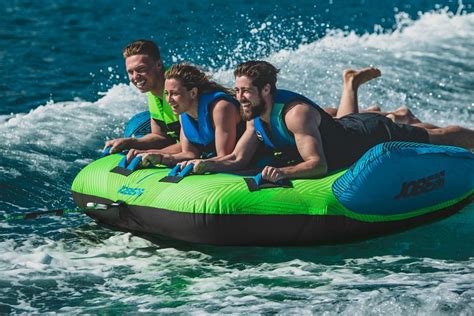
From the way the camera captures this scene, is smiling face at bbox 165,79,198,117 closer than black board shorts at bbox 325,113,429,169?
No

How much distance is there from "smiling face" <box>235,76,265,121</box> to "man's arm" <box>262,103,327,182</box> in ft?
0.61

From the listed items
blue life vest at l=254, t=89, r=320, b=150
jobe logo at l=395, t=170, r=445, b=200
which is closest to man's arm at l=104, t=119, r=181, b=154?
blue life vest at l=254, t=89, r=320, b=150

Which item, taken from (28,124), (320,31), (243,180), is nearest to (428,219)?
(243,180)

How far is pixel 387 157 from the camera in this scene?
701 cm

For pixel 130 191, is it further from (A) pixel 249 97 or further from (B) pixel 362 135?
(B) pixel 362 135

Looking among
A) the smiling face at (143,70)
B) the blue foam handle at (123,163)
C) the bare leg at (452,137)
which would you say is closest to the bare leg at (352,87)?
the bare leg at (452,137)

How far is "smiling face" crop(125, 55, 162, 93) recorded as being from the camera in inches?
304

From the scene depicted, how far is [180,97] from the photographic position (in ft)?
24.4

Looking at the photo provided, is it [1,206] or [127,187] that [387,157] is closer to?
[127,187]

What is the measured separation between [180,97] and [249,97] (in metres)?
0.57

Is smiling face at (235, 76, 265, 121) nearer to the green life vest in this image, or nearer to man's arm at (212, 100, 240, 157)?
man's arm at (212, 100, 240, 157)

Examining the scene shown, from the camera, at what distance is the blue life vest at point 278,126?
7.10 m

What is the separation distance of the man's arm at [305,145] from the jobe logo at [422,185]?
0.52 m

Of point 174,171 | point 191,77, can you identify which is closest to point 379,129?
point 191,77
